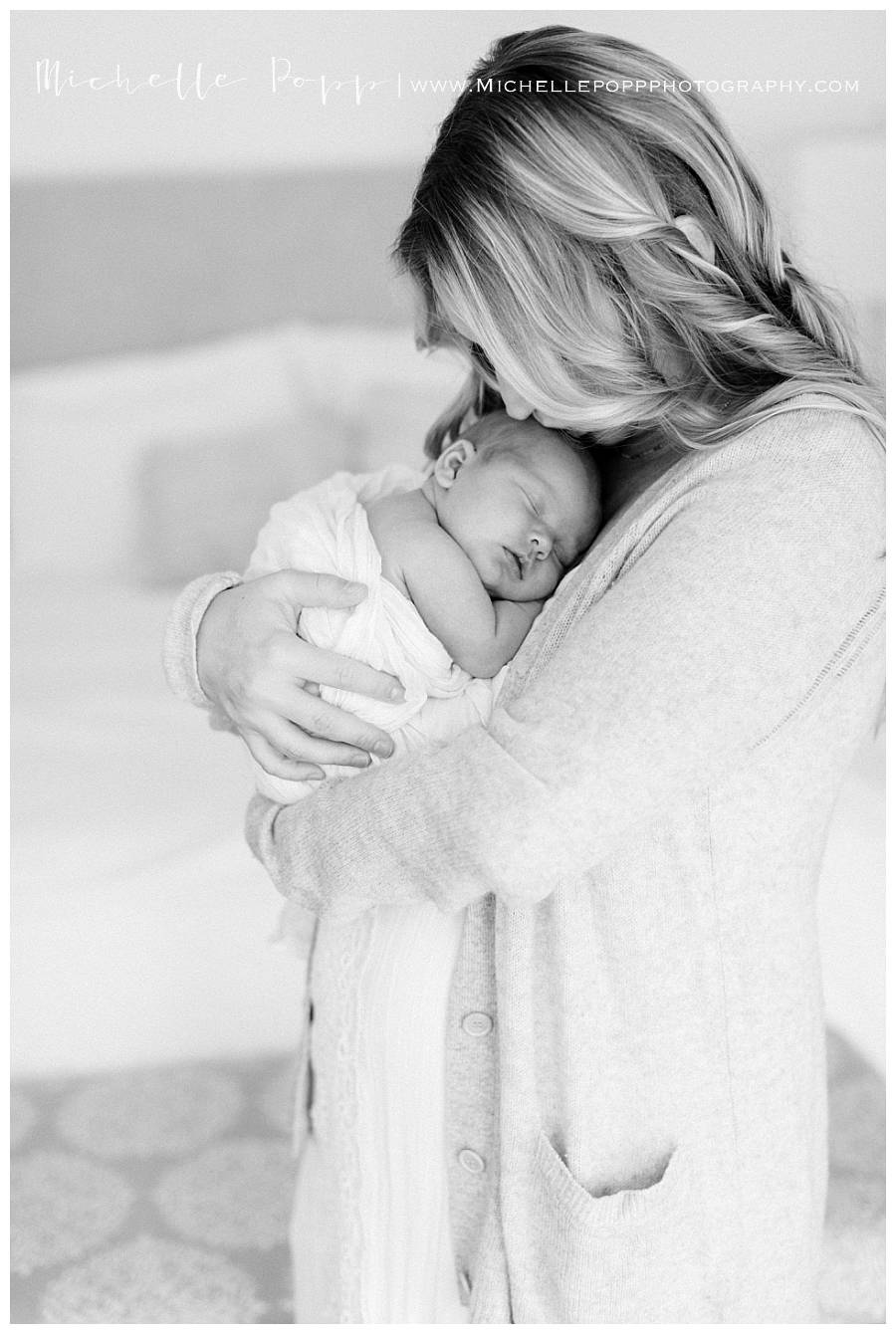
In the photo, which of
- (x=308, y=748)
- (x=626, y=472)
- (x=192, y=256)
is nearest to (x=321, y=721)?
(x=308, y=748)

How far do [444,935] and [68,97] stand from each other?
1.71 metres

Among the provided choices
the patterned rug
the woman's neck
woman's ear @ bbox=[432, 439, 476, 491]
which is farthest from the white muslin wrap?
the patterned rug

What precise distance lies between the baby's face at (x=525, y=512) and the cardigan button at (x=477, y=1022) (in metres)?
0.43

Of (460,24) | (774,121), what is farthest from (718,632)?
(774,121)

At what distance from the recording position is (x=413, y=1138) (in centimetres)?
102

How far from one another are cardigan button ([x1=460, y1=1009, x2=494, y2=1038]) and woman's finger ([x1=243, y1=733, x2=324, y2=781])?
26cm

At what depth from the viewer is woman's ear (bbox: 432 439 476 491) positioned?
1.18m

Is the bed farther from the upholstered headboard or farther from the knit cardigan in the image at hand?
the knit cardigan

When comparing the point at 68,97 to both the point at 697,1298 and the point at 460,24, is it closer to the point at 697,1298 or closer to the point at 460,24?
the point at 460,24

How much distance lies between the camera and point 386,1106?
103 centimetres

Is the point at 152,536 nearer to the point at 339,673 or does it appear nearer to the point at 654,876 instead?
the point at 339,673

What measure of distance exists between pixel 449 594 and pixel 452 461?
0.18 metres

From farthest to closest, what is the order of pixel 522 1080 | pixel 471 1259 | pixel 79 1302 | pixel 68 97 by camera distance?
pixel 68 97 → pixel 79 1302 → pixel 471 1259 → pixel 522 1080

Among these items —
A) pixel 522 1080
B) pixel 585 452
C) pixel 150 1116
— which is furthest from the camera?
pixel 150 1116
